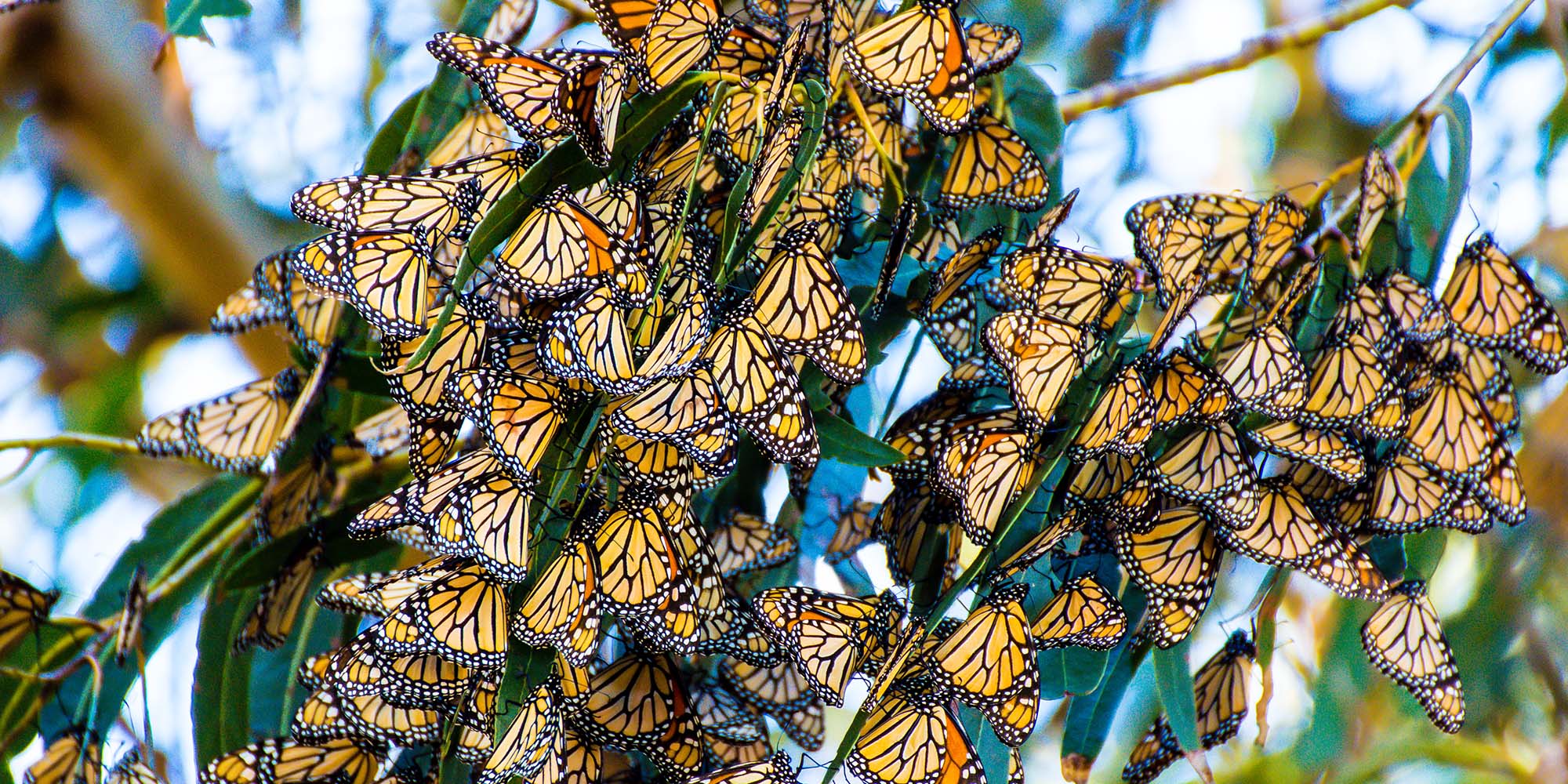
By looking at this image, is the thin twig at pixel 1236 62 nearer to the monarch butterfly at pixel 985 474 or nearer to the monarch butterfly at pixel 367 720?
the monarch butterfly at pixel 985 474

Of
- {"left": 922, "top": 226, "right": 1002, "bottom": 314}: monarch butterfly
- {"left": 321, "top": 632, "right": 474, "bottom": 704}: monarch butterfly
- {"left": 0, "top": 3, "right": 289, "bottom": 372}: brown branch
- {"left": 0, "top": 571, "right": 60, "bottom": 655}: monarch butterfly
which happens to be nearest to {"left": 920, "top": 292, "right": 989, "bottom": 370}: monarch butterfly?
{"left": 922, "top": 226, "right": 1002, "bottom": 314}: monarch butterfly

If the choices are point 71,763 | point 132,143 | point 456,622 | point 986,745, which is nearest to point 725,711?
point 986,745

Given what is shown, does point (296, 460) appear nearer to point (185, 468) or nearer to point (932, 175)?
point (932, 175)

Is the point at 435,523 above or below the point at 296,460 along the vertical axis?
below

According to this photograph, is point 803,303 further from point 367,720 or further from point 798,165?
point 367,720

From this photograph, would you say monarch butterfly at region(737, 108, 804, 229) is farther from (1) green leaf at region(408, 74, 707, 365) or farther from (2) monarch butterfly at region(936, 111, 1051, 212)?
(2) monarch butterfly at region(936, 111, 1051, 212)

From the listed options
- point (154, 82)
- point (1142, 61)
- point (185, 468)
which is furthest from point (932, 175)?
point (185, 468)

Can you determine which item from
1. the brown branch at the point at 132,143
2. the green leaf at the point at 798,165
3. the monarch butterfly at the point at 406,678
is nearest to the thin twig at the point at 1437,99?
the green leaf at the point at 798,165
